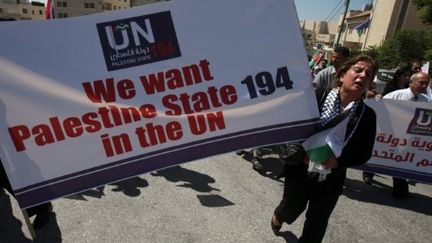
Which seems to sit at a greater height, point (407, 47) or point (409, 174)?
point (409, 174)

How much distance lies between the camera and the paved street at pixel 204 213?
10.8 feet

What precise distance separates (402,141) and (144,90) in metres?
4.02

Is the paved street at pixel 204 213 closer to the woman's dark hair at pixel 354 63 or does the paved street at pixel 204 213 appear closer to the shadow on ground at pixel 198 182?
the shadow on ground at pixel 198 182

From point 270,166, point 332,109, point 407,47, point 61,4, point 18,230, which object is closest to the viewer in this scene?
point 332,109

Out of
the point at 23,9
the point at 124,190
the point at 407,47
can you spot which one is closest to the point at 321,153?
the point at 124,190

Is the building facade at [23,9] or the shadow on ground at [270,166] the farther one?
the building facade at [23,9]

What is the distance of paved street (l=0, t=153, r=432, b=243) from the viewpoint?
10.8ft

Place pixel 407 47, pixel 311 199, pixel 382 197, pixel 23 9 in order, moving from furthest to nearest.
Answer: pixel 23 9, pixel 407 47, pixel 382 197, pixel 311 199

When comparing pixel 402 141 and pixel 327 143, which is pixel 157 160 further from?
pixel 402 141

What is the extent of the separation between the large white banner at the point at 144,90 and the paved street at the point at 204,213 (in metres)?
1.11

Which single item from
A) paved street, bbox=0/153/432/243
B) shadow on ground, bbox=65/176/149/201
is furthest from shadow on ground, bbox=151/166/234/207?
shadow on ground, bbox=65/176/149/201

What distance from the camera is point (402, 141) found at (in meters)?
4.80

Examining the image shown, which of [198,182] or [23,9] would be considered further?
[23,9]

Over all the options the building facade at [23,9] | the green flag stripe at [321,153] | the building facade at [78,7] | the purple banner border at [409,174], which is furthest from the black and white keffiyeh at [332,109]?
the building facade at [23,9]
